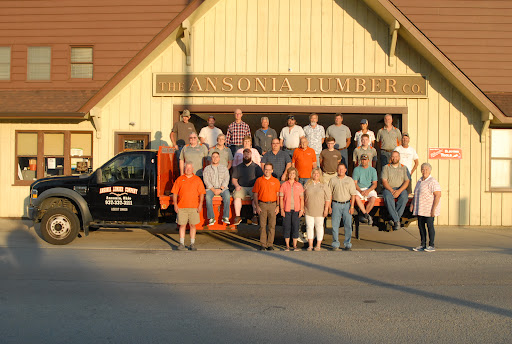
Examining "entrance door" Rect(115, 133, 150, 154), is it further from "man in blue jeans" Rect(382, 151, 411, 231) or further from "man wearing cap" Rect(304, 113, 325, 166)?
"man in blue jeans" Rect(382, 151, 411, 231)

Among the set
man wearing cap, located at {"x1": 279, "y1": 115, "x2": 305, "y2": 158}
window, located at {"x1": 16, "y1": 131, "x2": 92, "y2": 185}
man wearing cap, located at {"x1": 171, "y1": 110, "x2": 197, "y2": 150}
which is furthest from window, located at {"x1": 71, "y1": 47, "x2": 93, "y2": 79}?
man wearing cap, located at {"x1": 279, "y1": 115, "x2": 305, "y2": 158}

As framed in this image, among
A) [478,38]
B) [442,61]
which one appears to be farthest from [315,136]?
[478,38]

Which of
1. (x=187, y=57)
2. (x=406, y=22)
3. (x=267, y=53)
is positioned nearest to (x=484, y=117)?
(x=406, y=22)

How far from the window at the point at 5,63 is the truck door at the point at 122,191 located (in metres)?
7.56

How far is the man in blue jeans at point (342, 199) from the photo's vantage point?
9.77 m

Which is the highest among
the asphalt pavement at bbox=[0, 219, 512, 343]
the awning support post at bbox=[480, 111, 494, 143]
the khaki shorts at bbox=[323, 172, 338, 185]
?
the awning support post at bbox=[480, 111, 494, 143]

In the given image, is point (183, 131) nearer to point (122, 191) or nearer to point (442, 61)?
point (122, 191)

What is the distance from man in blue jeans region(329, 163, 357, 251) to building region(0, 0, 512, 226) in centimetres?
471

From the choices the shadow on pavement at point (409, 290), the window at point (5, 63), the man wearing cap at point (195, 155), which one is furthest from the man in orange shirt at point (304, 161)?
the window at point (5, 63)

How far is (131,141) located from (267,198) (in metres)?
6.46

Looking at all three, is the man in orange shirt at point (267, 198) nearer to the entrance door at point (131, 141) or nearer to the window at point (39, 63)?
the entrance door at point (131, 141)

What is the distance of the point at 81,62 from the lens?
1526cm

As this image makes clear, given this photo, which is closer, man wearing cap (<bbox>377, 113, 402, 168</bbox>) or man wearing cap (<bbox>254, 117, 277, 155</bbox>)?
man wearing cap (<bbox>254, 117, 277, 155</bbox>)

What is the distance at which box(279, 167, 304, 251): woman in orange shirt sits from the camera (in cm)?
962
